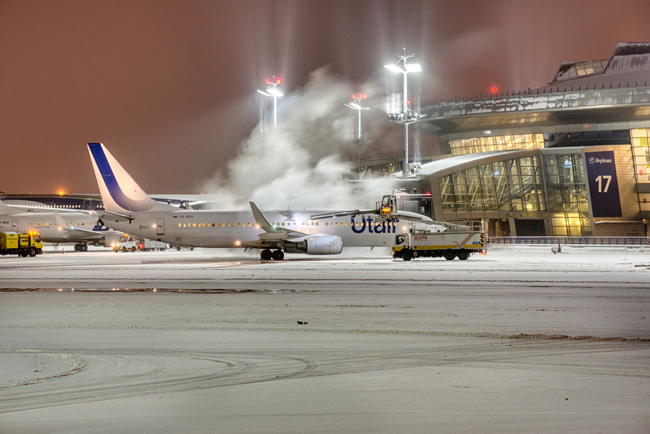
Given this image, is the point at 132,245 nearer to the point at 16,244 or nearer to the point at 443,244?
the point at 16,244

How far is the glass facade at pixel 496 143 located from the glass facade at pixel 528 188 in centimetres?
1461

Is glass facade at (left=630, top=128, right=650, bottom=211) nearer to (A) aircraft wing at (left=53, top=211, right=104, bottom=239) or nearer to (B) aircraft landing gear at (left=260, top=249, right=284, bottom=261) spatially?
(B) aircraft landing gear at (left=260, top=249, right=284, bottom=261)

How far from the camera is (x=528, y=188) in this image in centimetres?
8569

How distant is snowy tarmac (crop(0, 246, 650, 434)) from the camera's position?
25.1 feet

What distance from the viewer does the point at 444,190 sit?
275 feet

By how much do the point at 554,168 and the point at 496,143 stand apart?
19.2 metres

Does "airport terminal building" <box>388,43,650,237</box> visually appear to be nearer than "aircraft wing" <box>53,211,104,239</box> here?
No

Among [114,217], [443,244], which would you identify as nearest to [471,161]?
[443,244]

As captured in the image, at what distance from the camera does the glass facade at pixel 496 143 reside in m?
100

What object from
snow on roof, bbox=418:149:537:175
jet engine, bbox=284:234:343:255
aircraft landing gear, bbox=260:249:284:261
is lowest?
aircraft landing gear, bbox=260:249:284:261

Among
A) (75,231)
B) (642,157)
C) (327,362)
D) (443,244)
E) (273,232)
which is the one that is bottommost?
(327,362)

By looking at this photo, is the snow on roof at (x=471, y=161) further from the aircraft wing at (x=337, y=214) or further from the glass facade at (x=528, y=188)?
the aircraft wing at (x=337, y=214)

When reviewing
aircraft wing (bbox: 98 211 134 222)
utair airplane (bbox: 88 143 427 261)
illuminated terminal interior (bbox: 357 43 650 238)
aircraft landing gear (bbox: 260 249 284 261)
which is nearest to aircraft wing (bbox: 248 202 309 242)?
utair airplane (bbox: 88 143 427 261)

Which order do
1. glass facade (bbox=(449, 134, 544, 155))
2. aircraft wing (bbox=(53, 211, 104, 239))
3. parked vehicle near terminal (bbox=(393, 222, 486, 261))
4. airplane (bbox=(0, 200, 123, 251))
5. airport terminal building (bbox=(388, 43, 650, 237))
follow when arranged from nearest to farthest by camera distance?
parked vehicle near terminal (bbox=(393, 222, 486, 261)), aircraft wing (bbox=(53, 211, 104, 239)), airplane (bbox=(0, 200, 123, 251)), airport terminal building (bbox=(388, 43, 650, 237)), glass facade (bbox=(449, 134, 544, 155))
